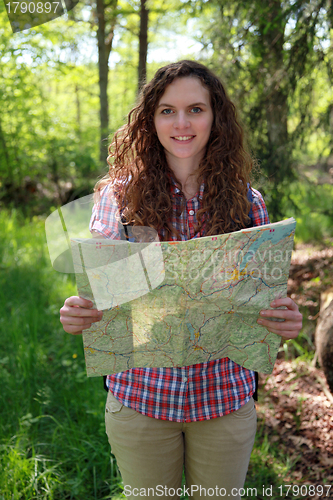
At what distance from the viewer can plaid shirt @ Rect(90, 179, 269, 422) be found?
4.45 ft

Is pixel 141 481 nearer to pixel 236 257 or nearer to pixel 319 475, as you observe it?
pixel 236 257

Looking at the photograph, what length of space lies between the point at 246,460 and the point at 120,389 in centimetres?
56

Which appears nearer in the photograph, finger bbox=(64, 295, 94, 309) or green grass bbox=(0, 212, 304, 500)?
finger bbox=(64, 295, 94, 309)

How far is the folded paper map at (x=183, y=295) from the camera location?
1146mm

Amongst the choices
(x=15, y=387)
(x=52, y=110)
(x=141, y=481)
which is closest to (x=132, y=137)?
(x=141, y=481)

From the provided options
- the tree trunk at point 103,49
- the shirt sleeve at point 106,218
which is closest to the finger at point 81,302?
the shirt sleeve at point 106,218

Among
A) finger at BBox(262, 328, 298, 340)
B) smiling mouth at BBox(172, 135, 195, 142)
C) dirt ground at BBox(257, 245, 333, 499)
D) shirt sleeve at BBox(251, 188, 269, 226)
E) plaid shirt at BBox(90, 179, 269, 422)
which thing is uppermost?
smiling mouth at BBox(172, 135, 195, 142)

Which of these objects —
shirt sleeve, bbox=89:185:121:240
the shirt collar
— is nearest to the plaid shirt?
shirt sleeve, bbox=89:185:121:240

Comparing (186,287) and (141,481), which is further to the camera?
(141,481)

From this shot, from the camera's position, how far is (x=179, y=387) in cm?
136

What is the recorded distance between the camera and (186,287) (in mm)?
Answer: 1191

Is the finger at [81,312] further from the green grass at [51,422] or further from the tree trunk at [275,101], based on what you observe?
the tree trunk at [275,101]

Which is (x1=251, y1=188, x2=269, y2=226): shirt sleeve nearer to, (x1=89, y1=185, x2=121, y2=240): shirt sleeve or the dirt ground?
(x1=89, y1=185, x2=121, y2=240): shirt sleeve

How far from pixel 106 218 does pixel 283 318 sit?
701mm
